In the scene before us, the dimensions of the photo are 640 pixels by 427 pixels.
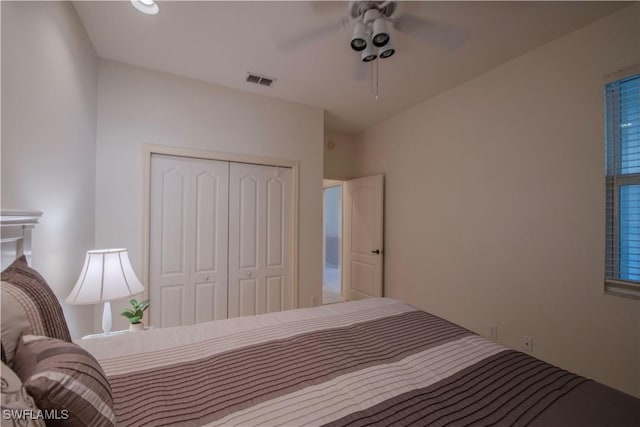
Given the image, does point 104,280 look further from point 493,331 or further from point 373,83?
point 493,331

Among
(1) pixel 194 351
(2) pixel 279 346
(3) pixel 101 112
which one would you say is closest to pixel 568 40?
(2) pixel 279 346

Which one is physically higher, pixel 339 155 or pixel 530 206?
pixel 339 155

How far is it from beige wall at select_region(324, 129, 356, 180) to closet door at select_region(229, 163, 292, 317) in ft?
4.00

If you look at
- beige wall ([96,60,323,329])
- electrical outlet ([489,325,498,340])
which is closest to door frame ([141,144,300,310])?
beige wall ([96,60,323,329])

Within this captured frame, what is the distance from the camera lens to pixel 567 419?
0.78m

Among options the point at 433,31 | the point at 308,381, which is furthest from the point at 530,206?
the point at 308,381

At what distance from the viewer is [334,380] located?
0.96 metres

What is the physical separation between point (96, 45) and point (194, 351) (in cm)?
254

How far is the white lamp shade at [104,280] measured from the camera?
149 cm

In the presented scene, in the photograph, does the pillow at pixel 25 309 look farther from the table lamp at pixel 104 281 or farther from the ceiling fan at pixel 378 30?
the ceiling fan at pixel 378 30

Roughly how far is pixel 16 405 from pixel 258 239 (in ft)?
8.09

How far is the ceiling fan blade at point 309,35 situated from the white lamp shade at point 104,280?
6.36ft

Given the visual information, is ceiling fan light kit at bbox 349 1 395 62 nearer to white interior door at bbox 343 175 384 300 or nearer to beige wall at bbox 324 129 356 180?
white interior door at bbox 343 175 384 300

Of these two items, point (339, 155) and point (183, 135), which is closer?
point (183, 135)
